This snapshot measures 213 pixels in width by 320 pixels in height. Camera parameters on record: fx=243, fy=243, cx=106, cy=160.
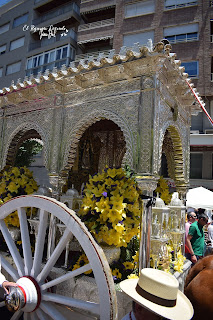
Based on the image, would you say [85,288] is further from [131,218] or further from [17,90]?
[17,90]

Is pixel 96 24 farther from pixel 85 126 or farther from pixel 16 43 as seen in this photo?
pixel 85 126

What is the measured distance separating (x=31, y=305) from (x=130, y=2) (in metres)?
18.2

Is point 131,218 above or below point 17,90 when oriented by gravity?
below

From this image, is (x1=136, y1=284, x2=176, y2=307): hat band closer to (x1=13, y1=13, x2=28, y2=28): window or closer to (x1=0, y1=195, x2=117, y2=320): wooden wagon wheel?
(x1=0, y1=195, x2=117, y2=320): wooden wagon wheel

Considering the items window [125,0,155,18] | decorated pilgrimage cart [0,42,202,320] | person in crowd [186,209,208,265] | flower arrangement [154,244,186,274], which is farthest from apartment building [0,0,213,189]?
flower arrangement [154,244,186,274]

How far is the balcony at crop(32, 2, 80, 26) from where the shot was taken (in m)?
18.0

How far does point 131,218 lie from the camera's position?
2.93 meters

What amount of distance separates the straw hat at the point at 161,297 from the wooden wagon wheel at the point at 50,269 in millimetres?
352

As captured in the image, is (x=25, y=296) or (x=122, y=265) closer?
(x=25, y=296)

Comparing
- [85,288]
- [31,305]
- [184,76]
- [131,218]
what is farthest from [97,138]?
[31,305]

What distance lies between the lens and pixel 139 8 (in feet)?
51.8

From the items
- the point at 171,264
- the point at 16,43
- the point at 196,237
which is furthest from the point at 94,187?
the point at 16,43

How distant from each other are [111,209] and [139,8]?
55.2ft

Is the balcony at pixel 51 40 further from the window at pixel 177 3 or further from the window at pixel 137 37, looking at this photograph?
the window at pixel 177 3
